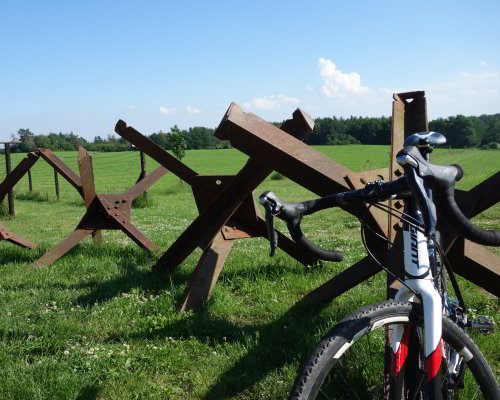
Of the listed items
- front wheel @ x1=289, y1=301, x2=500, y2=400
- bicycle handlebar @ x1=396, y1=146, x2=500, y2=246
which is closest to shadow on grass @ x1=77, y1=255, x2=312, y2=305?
front wheel @ x1=289, y1=301, x2=500, y2=400

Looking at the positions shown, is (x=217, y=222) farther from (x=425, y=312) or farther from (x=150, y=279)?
(x=425, y=312)

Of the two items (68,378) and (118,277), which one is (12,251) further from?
(68,378)

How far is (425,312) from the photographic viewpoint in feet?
6.28

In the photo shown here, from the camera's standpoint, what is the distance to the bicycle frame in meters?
1.91

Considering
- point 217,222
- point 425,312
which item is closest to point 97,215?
point 217,222

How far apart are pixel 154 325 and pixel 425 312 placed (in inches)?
104

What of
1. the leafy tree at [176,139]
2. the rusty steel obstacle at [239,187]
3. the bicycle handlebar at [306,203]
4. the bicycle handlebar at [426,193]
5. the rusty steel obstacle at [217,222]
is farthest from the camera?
the leafy tree at [176,139]

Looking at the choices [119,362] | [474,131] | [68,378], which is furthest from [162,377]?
[474,131]

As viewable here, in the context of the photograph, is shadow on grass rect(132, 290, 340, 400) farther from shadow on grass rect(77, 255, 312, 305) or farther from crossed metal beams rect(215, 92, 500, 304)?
crossed metal beams rect(215, 92, 500, 304)

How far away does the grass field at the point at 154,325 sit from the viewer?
3.12m

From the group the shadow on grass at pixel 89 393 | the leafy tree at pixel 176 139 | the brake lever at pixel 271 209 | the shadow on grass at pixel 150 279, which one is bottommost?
the shadow on grass at pixel 89 393

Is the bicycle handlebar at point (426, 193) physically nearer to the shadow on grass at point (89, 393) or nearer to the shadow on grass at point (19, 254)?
the shadow on grass at point (89, 393)

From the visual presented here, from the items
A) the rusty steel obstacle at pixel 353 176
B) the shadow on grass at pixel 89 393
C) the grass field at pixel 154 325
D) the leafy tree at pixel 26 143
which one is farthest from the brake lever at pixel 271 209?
the leafy tree at pixel 26 143

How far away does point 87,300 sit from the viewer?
4.80m
